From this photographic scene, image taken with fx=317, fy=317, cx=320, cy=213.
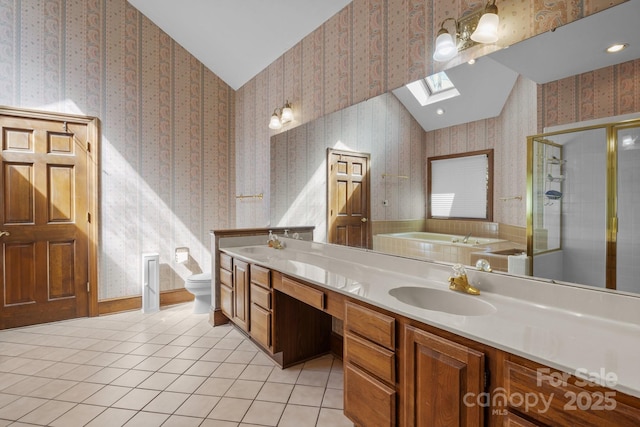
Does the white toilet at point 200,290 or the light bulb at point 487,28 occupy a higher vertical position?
the light bulb at point 487,28

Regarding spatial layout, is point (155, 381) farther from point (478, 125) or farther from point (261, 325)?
point (478, 125)

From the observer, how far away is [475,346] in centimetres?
103

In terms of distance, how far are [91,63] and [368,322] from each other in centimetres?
390

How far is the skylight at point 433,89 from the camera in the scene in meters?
1.76

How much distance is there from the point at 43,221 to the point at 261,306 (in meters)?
2.55

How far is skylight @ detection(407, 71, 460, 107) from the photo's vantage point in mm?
1765

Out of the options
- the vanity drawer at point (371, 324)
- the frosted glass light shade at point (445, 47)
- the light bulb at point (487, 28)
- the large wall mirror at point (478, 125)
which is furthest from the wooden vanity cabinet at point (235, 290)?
the light bulb at point (487, 28)

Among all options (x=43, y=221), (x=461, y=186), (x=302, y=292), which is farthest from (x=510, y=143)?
(x=43, y=221)

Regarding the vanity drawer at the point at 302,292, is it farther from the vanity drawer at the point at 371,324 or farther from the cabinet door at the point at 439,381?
the cabinet door at the point at 439,381

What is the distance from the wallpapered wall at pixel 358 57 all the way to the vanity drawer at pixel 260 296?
115 centimetres

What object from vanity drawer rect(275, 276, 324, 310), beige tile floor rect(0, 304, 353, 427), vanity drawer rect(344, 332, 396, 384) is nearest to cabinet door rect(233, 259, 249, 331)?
beige tile floor rect(0, 304, 353, 427)

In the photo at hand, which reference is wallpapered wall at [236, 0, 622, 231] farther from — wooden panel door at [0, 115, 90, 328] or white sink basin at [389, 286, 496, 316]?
wooden panel door at [0, 115, 90, 328]

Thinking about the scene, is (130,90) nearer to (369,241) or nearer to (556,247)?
(369,241)

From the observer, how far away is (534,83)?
4.56 ft
